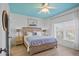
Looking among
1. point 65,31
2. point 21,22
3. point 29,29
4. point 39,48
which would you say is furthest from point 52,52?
point 21,22

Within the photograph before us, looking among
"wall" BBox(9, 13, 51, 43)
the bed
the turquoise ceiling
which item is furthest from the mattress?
the turquoise ceiling

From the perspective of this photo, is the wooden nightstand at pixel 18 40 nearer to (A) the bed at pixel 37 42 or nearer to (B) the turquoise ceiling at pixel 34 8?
(A) the bed at pixel 37 42

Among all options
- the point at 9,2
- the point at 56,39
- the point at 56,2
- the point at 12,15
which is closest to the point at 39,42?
the point at 56,39

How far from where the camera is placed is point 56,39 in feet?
5.78

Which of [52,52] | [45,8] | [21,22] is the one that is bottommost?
[52,52]

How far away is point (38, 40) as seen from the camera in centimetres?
174

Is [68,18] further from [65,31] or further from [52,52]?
[52,52]

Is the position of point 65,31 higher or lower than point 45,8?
lower

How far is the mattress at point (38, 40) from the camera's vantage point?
1.72m

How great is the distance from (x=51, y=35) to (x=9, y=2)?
974 mm

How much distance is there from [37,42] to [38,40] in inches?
1.7

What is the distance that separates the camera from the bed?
5.65 feet

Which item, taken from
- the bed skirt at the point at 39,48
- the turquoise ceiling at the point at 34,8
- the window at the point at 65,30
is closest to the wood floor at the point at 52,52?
the bed skirt at the point at 39,48

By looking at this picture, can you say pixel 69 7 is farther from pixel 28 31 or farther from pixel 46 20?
pixel 28 31
